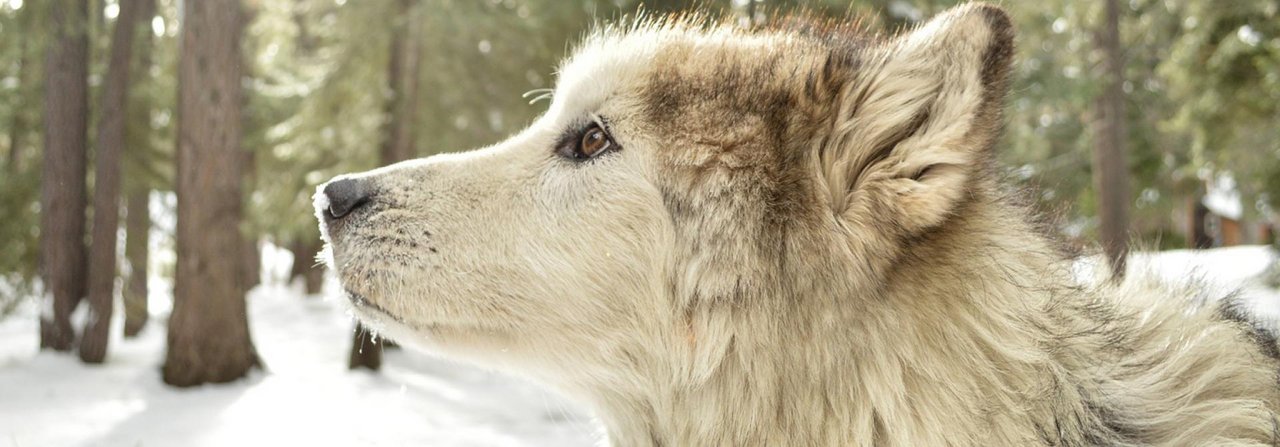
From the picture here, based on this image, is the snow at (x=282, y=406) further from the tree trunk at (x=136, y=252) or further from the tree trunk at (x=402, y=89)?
the tree trunk at (x=402, y=89)

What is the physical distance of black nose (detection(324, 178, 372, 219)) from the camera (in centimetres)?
271

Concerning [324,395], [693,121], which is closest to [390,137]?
[324,395]

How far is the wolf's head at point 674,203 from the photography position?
221 centimetres

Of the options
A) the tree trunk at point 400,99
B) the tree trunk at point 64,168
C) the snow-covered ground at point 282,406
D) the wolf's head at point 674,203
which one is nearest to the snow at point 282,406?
the snow-covered ground at point 282,406

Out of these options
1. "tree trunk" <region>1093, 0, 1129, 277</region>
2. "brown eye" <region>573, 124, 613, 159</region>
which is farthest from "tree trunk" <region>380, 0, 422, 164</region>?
"tree trunk" <region>1093, 0, 1129, 277</region>

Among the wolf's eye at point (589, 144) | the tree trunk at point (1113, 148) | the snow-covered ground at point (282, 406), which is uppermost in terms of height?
the tree trunk at point (1113, 148)

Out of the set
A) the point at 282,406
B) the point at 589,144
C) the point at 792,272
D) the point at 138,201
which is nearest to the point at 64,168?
the point at 138,201

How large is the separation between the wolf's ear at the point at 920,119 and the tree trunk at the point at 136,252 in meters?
14.8

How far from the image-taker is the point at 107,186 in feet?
37.3

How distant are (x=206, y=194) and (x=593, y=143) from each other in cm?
784

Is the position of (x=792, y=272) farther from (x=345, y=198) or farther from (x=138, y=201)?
(x=138, y=201)

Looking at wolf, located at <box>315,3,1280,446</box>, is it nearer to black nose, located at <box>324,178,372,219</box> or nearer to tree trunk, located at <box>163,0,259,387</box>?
black nose, located at <box>324,178,372,219</box>

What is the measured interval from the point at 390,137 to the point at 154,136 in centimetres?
572

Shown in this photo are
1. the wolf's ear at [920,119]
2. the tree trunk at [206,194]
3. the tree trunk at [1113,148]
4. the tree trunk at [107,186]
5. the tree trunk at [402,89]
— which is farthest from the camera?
the tree trunk at [1113,148]
